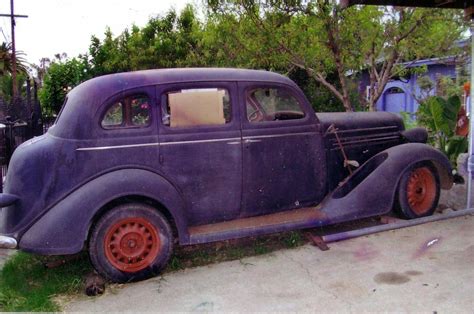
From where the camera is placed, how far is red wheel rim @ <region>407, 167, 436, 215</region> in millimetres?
5754

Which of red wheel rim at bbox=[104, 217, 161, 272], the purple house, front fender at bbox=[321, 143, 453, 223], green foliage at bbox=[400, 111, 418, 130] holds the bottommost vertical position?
red wheel rim at bbox=[104, 217, 161, 272]

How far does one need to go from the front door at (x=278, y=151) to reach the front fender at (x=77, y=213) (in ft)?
3.75

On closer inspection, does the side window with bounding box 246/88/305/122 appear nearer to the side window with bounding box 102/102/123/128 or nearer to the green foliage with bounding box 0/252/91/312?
the side window with bounding box 102/102/123/128

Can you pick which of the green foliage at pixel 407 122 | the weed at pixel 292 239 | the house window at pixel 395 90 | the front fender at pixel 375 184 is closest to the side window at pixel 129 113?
the weed at pixel 292 239

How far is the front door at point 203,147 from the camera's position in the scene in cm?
466

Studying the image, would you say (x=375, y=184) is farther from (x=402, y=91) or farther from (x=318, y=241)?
(x=402, y=91)

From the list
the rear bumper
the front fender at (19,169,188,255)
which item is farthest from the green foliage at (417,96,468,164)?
the rear bumper

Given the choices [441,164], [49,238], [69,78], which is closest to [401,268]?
[441,164]

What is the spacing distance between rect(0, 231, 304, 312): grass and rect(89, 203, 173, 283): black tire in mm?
315

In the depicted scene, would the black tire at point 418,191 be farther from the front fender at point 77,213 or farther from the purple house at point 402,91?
the purple house at point 402,91

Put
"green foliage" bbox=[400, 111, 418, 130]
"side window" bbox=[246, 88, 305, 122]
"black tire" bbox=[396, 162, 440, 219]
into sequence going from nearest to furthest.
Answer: "side window" bbox=[246, 88, 305, 122]
"black tire" bbox=[396, 162, 440, 219]
"green foliage" bbox=[400, 111, 418, 130]

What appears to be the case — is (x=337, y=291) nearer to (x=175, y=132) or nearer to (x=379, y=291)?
(x=379, y=291)

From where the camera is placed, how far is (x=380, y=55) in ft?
31.6

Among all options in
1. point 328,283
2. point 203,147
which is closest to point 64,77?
point 203,147
